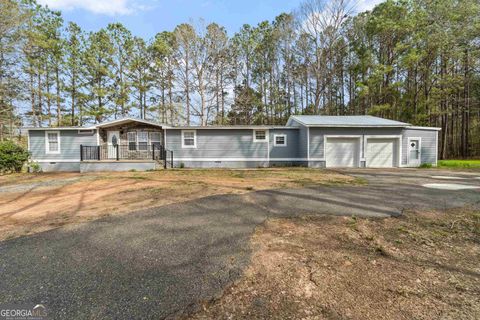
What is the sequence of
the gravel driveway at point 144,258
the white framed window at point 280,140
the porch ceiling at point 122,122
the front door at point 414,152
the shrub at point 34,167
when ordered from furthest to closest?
the white framed window at point 280,140 → the front door at point 414,152 → the porch ceiling at point 122,122 → the shrub at point 34,167 → the gravel driveway at point 144,258

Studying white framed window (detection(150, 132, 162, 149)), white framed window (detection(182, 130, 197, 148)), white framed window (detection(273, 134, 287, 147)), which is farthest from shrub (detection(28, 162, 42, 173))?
white framed window (detection(273, 134, 287, 147))

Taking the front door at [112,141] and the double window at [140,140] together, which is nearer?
the front door at [112,141]

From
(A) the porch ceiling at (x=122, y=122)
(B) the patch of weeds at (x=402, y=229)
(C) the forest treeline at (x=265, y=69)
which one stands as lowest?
(B) the patch of weeds at (x=402, y=229)

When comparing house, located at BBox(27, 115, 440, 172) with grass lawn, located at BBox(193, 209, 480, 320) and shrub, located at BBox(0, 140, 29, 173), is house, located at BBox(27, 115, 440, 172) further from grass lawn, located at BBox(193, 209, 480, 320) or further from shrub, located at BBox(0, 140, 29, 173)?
grass lawn, located at BBox(193, 209, 480, 320)

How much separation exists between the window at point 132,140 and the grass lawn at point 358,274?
12673 mm

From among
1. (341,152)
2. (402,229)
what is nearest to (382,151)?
(341,152)

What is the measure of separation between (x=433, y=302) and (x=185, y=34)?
74.1 ft

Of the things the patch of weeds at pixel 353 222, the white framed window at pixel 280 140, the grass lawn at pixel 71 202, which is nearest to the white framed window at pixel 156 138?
the grass lawn at pixel 71 202

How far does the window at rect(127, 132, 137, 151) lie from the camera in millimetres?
13758

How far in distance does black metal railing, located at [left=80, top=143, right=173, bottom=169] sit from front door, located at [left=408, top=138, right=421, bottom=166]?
48.0 feet

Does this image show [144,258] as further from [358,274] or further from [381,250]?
[381,250]

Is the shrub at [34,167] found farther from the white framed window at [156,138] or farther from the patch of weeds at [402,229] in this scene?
the patch of weeds at [402,229]

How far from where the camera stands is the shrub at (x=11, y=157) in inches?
426

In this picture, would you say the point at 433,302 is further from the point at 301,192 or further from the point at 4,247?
the point at 4,247
